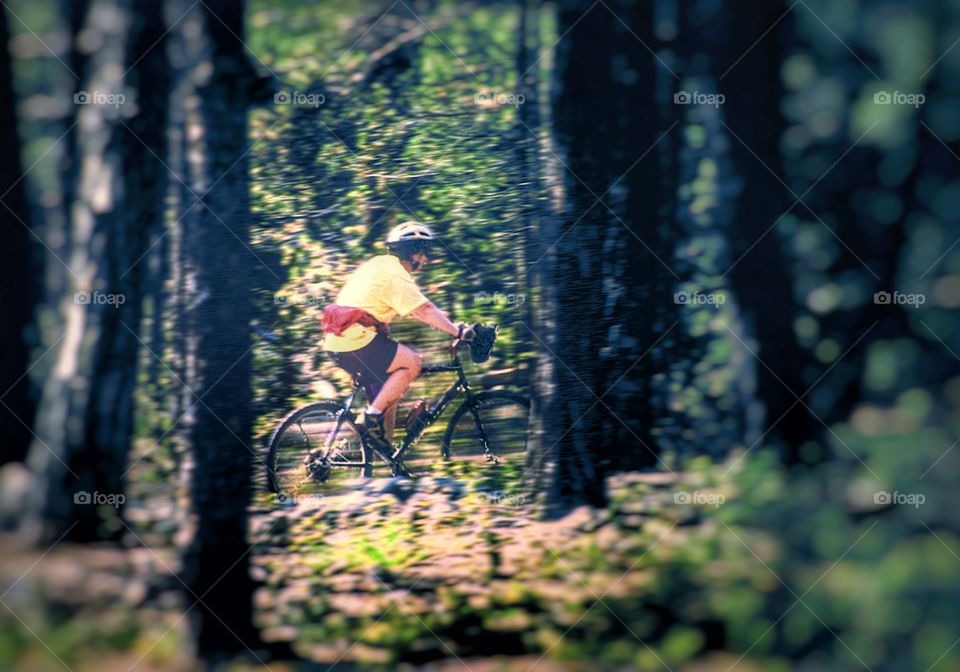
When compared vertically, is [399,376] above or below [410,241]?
below

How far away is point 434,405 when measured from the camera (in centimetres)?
401

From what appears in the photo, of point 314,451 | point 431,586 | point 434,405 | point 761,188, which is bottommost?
point 431,586

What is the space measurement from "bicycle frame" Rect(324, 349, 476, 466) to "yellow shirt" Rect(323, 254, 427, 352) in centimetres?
22

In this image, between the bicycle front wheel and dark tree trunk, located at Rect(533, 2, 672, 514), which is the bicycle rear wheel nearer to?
the bicycle front wheel

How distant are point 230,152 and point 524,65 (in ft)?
4.77

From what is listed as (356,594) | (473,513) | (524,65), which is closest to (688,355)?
(473,513)

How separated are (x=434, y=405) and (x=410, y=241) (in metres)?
0.78

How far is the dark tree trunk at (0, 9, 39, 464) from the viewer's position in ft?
13.3

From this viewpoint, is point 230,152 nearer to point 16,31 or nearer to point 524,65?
point 16,31

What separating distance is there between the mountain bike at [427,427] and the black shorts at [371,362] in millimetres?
53

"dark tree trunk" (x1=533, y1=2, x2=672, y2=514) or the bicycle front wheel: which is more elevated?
"dark tree trunk" (x1=533, y1=2, x2=672, y2=514)

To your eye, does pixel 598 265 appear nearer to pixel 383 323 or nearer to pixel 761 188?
pixel 761 188

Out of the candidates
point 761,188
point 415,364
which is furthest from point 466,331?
point 761,188

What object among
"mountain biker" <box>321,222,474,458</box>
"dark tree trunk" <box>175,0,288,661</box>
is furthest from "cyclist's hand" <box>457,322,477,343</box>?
"dark tree trunk" <box>175,0,288,661</box>
